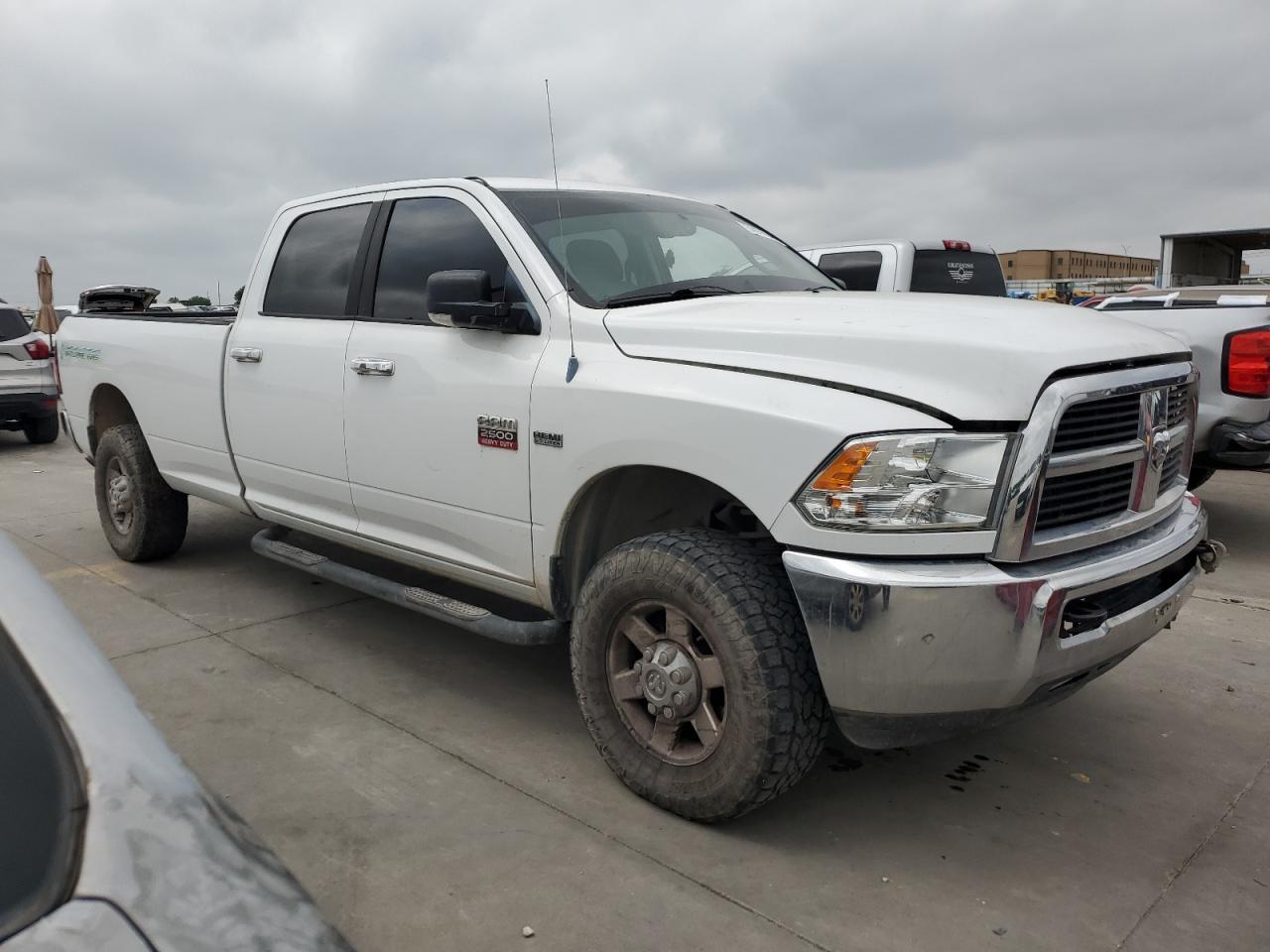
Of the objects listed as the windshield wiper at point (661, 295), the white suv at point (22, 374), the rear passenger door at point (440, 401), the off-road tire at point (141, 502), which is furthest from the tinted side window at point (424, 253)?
the white suv at point (22, 374)

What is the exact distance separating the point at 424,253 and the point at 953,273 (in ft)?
18.0

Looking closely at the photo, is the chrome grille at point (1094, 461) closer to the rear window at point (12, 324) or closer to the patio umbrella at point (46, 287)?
the rear window at point (12, 324)

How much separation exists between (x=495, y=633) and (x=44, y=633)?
91.6 inches

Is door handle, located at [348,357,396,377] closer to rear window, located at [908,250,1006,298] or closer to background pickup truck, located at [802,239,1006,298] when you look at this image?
background pickup truck, located at [802,239,1006,298]

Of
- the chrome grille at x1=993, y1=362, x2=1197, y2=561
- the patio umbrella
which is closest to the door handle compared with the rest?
the chrome grille at x1=993, y1=362, x2=1197, y2=561

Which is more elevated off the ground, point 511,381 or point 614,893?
point 511,381

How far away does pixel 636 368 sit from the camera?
3.10 meters

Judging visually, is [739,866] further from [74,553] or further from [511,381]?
[74,553]

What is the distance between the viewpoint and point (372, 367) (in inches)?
156

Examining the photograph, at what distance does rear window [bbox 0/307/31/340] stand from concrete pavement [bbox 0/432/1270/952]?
8.20m

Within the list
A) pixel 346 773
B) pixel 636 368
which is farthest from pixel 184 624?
pixel 636 368

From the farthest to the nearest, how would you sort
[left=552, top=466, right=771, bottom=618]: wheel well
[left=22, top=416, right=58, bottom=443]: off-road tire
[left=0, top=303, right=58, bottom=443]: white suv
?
1. [left=22, top=416, right=58, bottom=443]: off-road tire
2. [left=0, top=303, right=58, bottom=443]: white suv
3. [left=552, top=466, right=771, bottom=618]: wheel well

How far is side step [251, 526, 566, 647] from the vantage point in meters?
3.48

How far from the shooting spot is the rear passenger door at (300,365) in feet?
13.9
